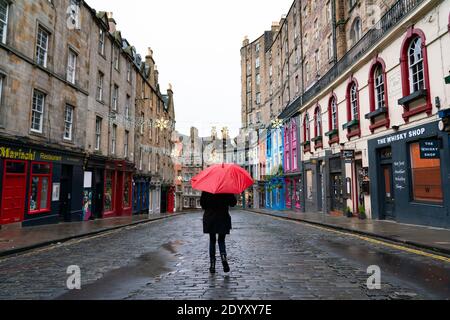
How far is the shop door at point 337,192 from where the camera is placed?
2047cm

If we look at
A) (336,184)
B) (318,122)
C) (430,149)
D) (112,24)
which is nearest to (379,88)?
(430,149)

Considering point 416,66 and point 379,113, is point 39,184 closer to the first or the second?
point 379,113

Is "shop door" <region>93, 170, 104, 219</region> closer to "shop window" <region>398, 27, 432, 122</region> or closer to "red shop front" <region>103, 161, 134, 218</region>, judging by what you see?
"red shop front" <region>103, 161, 134, 218</region>

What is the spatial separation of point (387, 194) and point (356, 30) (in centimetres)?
1148

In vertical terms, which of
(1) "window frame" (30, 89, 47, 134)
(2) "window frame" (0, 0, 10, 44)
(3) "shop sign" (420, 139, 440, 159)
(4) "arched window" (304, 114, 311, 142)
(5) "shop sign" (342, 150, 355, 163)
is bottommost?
(3) "shop sign" (420, 139, 440, 159)

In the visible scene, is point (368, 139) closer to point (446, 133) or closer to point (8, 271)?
point (446, 133)

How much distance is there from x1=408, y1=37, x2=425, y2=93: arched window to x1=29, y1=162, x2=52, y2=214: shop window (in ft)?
54.1

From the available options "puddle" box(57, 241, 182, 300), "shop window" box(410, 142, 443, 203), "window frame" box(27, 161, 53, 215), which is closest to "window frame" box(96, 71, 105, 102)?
"window frame" box(27, 161, 53, 215)

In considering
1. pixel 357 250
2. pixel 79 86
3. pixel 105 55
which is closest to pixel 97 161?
pixel 79 86

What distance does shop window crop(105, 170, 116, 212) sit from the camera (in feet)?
73.4

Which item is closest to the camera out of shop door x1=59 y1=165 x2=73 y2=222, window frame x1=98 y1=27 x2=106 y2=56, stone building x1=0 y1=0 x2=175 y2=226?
stone building x1=0 y1=0 x2=175 y2=226

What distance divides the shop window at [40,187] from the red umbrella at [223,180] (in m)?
12.0

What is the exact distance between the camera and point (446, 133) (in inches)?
440
